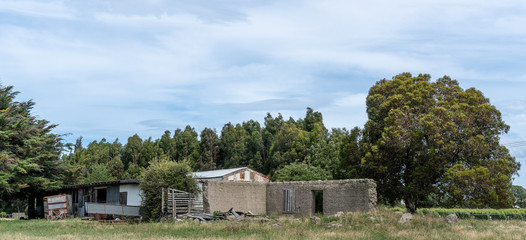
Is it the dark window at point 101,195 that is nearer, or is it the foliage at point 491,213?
the foliage at point 491,213

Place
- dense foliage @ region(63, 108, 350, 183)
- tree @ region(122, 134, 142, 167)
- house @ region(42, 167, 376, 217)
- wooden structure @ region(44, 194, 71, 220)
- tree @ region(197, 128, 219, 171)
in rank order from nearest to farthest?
house @ region(42, 167, 376, 217), wooden structure @ region(44, 194, 71, 220), dense foliage @ region(63, 108, 350, 183), tree @ region(197, 128, 219, 171), tree @ region(122, 134, 142, 167)

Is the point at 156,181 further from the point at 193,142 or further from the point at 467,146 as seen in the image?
the point at 193,142

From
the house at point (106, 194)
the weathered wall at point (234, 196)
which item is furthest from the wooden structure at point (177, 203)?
the house at point (106, 194)

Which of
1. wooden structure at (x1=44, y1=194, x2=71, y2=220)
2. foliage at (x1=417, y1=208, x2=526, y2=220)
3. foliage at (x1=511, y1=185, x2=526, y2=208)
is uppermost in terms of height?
wooden structure at (x1=44, y1=194, x2=71, y2=220)

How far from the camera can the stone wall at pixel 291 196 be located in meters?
26.2

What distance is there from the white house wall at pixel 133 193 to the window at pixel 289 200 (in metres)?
8.75

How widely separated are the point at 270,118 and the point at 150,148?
1603 centimetres

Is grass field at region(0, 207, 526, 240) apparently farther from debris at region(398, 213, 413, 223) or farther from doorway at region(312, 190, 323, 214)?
doorway at region(312, 190, 323, 214)

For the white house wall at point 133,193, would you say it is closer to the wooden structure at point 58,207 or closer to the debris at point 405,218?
the wooden structure at point 58,207

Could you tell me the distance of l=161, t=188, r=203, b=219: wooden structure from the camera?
1017 inches

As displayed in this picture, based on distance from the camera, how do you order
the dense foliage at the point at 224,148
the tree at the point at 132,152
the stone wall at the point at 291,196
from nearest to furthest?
the stone wall at the point at 291,196 → the dense foliage at the point at 224,148 → the tree at the point at 132,152

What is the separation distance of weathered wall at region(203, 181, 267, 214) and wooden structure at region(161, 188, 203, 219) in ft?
2.45

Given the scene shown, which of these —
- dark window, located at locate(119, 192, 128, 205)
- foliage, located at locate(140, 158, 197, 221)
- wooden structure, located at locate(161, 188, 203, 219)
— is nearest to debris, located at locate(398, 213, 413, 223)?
wooden structure, located at locate(161, 188, 203, 219)

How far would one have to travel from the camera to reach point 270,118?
6231 centimetres
